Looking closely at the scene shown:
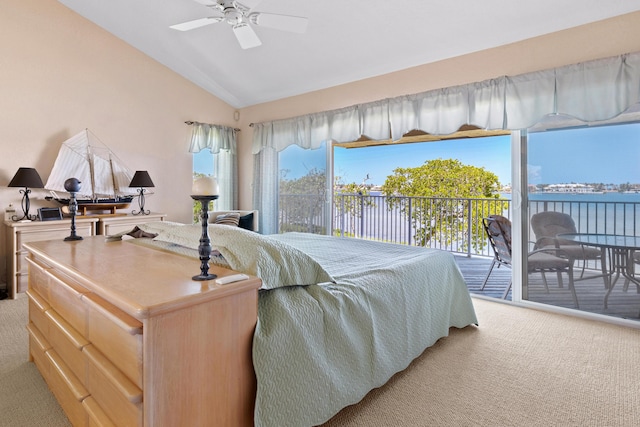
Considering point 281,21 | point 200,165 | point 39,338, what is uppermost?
point 281,21

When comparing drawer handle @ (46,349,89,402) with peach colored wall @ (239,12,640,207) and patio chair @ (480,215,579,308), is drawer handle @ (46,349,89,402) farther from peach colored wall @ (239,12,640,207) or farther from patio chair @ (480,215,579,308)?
peach colored wall @ (239,12,640,207)

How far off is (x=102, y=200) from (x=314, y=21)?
10.3 feet

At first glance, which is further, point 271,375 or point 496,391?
point 496,391

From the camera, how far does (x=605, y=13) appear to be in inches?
107

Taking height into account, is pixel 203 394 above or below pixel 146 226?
below

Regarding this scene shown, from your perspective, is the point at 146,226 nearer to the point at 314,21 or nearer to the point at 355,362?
the point at 355,362

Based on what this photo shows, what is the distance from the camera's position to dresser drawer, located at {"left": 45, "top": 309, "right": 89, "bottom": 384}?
1392 mm

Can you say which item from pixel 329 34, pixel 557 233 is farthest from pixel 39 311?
pixel 557 233

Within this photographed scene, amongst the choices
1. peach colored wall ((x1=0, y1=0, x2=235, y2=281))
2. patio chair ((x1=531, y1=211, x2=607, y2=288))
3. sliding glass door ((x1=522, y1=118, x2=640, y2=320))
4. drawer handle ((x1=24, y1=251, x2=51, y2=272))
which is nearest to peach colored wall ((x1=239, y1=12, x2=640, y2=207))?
sliding glass door ((x1=522, y1=118, x2=640, y2=320))

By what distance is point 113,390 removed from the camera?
116 centimetres

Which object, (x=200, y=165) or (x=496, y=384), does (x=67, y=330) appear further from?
(x=200, y=165)

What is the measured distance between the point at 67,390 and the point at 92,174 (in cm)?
317

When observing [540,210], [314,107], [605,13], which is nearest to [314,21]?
[314,107]

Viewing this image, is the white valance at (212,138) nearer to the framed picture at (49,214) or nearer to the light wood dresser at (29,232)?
the light wood dresser at (29,232)
